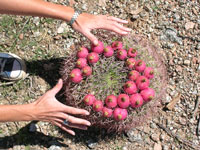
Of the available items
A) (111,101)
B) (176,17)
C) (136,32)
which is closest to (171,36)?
(176,17)

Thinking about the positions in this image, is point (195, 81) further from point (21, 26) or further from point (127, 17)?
point (21, 26)

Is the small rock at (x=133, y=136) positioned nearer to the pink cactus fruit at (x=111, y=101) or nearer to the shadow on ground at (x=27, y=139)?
the shadow on ground at (x=27, y=139)

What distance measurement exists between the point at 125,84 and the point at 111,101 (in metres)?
0.18

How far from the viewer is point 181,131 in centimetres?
300

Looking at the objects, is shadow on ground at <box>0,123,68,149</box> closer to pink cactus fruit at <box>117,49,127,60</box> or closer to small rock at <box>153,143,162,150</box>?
small rock at <box>153,143,162,150</box>

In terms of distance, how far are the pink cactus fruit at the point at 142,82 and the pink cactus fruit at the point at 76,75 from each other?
47cm

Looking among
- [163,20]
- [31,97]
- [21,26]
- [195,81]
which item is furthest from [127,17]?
[31,97]

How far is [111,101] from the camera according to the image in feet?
6.67

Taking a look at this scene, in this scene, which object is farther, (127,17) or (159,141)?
(127,17)

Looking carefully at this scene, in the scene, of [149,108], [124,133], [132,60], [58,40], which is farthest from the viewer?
[58,40]

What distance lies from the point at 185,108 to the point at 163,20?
113 centimetres

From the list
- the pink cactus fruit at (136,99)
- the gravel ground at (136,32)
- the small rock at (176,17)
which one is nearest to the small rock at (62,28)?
the gravel ground at (136,32)

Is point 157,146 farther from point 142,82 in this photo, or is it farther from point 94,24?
point 94,24

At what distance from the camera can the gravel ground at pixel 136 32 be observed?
2.98 meters
